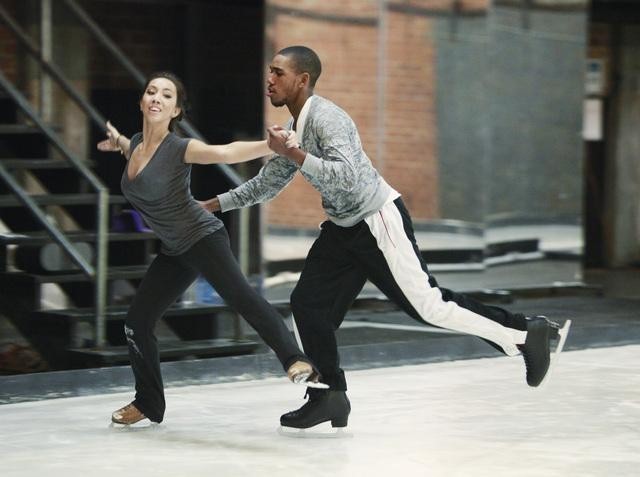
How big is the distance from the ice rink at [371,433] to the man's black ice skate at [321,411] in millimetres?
81

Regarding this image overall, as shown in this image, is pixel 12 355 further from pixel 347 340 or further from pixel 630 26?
pixel 630 26

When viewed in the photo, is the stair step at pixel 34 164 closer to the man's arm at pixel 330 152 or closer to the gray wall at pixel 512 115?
the gray wall at pixel 512 115

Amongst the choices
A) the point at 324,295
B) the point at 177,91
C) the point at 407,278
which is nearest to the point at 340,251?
the point at 324,295

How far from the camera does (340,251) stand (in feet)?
24.0

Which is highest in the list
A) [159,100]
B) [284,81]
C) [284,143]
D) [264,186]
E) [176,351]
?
[284,81]

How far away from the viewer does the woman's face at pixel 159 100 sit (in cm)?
736

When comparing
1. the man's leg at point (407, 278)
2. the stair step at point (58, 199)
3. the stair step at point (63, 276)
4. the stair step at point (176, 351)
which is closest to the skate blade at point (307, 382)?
the man's leg at point (407, 278)

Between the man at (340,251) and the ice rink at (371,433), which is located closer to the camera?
the ice rink at (371,433)

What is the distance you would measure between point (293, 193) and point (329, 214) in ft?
19.2

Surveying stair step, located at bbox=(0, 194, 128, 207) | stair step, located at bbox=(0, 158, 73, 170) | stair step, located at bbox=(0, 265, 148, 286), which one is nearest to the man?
stair step, located at bbox=(0, 265, 148, 286)

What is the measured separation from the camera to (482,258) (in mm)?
14211

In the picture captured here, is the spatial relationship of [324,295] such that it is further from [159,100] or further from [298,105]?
[159,100]

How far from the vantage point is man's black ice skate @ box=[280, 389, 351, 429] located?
7402 millimetres

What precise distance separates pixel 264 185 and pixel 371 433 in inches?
51.0
